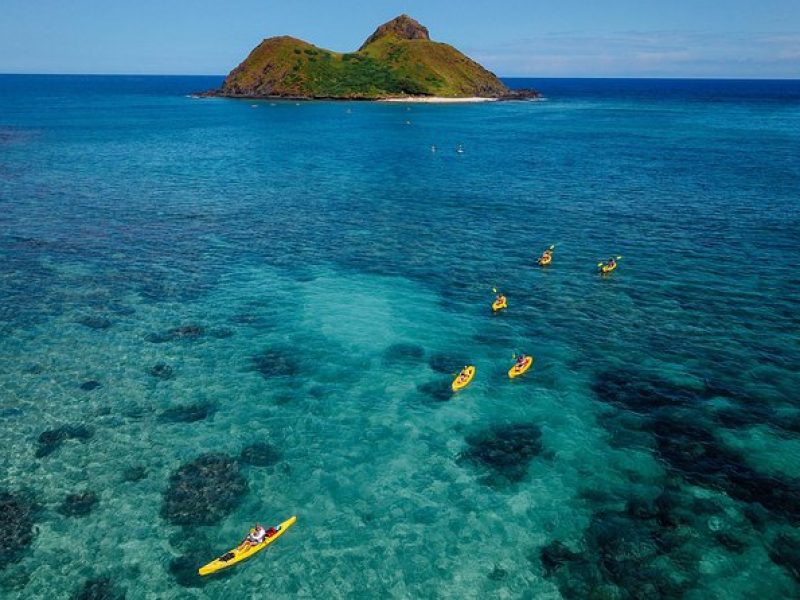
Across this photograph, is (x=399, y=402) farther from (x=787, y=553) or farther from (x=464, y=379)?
(x=787, y=553)

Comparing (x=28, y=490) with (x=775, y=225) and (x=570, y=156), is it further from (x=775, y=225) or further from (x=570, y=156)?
(x=570, y=156)

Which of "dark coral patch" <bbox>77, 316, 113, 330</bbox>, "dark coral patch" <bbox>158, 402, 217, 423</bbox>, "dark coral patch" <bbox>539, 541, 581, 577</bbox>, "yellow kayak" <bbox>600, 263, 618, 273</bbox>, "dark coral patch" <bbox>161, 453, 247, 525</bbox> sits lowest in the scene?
"dark coral patch" <bbox>539, 541, 581, 577</bbox>

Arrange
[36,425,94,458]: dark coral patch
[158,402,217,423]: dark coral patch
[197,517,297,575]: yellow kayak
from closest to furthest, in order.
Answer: [197,517,297,575]: yellow kayak, [36,425,94,458]: dark coral patch, [158,402,217,423]: dark coral patch

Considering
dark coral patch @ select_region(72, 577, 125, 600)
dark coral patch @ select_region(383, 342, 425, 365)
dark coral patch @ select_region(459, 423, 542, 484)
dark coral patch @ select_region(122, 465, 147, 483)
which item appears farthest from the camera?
dark coral patch @ select_region(383, 342, 425, 365)

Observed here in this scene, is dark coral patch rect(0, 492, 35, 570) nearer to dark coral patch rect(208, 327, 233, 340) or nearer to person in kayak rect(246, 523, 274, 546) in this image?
person in kayak rect(246, 523, 274, 546)

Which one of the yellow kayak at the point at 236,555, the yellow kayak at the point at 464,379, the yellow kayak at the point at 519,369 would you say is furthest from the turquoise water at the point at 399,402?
the yellow kayak at the point at 519,369

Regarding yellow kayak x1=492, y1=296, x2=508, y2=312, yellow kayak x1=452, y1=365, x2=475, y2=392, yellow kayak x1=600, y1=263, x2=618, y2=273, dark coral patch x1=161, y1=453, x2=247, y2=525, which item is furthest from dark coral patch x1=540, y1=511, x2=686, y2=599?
yellow kayak x1=600, y1=263, x2=618, y2=273
